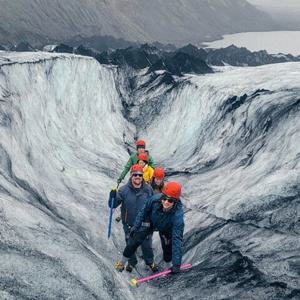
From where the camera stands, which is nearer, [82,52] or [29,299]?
[29,299]

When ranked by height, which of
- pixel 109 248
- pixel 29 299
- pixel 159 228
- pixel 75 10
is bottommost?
pixel 109 248

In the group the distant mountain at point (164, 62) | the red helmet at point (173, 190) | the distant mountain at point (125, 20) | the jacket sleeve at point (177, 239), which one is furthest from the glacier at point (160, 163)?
the distant mountain at point (125, 20)

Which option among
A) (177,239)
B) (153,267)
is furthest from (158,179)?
(177,239)

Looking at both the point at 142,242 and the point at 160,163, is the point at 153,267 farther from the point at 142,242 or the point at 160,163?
the point at 160,163

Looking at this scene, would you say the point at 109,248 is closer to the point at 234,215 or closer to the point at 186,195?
the point at 234,215

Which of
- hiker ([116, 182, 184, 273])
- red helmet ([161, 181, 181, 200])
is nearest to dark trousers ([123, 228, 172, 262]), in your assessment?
hiker ([116, 182, 184, 273])

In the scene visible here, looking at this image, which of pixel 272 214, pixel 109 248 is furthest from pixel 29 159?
pixel 272 214

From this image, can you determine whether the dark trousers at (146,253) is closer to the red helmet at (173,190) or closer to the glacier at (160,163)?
the glacier at (160,163)
